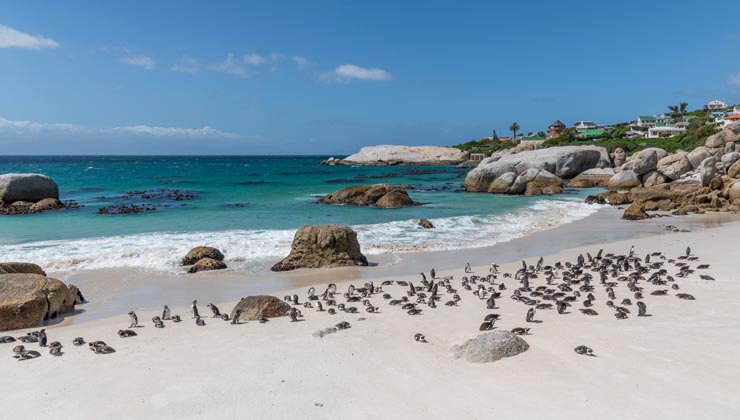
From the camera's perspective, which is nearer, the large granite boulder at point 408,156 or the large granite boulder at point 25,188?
the large granite boulder at point 25,188

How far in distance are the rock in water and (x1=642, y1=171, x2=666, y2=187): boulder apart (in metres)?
37.5

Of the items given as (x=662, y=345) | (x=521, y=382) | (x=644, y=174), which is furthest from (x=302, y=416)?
(x=644, y=174)

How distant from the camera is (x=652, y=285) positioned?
1236 centimetres

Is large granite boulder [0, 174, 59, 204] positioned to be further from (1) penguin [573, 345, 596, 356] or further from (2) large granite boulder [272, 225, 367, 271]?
(1) penguin [573, 345, 596, 356]

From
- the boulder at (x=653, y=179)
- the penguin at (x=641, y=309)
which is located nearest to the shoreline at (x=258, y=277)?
the penguin at (x=641, y=309)

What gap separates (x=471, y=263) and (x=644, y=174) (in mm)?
31693

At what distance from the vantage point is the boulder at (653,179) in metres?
40.3

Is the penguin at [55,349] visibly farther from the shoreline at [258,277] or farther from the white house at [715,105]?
the white house at [715,105]

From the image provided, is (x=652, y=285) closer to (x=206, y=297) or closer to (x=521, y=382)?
(x=521, y=382)

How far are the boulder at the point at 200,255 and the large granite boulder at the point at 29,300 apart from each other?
4999 millimetres

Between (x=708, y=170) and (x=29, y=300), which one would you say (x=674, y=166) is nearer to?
(x=708, y=170)

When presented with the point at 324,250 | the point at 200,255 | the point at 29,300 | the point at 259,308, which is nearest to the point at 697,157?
the point at 324,250

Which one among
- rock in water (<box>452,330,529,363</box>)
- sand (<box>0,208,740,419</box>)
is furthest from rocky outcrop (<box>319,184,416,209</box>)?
rock in water (<box>452,330,529,363</box>)

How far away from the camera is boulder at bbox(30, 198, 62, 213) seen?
3244cm
